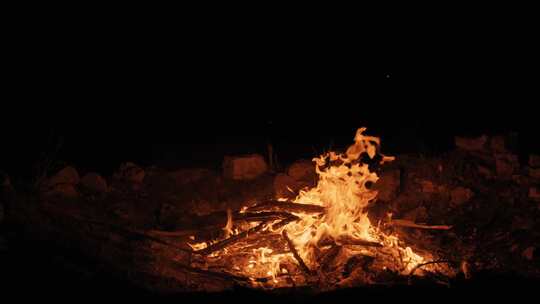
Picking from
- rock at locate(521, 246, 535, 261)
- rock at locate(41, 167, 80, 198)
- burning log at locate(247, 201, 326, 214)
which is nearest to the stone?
rock at locate(41, 167, 80, 198)

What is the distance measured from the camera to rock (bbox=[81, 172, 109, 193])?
5.29 m

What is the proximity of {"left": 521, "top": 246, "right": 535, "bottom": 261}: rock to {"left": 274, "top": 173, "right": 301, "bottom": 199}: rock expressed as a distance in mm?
2287

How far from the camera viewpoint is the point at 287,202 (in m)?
4.68

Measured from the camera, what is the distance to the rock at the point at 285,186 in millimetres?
5270

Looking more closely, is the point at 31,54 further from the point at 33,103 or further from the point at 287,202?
the point at 287,202

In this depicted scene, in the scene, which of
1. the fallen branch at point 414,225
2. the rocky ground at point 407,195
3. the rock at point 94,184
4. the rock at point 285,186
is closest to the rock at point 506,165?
the rocky ground at point 407,195

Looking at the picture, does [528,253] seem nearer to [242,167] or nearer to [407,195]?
[407,195]

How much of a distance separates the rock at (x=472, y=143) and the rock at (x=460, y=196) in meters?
0.76

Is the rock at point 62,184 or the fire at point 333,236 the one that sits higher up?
the rock at point 62,184

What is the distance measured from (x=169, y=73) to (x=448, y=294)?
593 centimetres

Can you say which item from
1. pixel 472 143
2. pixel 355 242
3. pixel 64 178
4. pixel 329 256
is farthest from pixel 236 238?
pixel 472 143

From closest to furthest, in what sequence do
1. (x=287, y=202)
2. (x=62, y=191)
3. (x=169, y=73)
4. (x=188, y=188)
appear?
(x=287, y=202) → (x=62, y=191) → (x=188, y=188) → (x=169, y=73)

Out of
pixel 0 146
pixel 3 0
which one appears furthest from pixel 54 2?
pixel 0 146

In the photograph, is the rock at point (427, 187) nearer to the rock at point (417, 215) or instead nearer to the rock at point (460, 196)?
the rock at point (460, 196)
